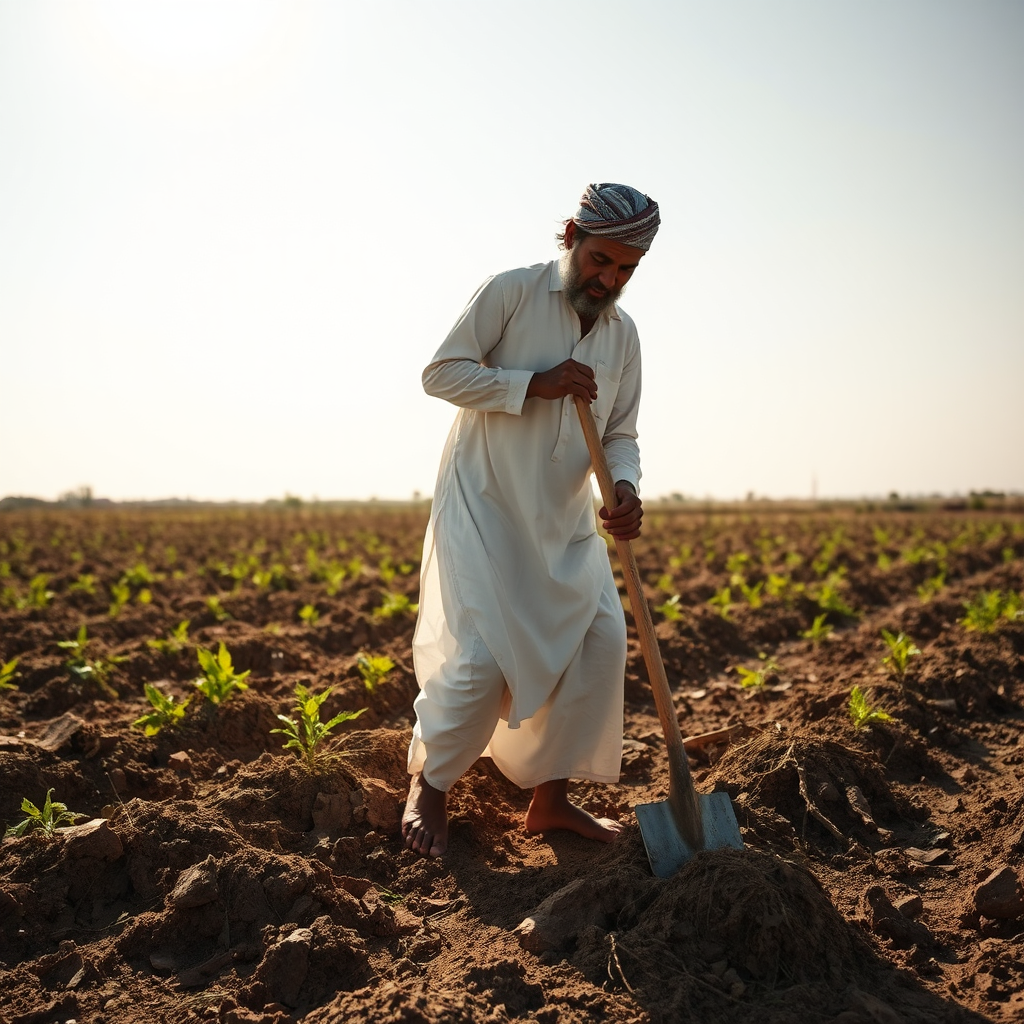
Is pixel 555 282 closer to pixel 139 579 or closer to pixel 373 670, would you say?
pixel 373 670

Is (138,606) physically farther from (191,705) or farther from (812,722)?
(812,722)

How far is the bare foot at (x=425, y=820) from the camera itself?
321 cm

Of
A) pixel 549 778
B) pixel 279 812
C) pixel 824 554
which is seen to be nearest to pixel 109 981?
pixel 279 812

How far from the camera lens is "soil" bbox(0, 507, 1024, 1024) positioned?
233cm

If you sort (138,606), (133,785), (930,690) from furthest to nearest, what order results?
(138,606) < (930,690) < (133,785)

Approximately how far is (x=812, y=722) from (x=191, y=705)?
9.87 feet

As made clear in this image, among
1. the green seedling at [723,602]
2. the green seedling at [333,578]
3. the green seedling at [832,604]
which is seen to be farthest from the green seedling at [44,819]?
the green seedling at [832,604]

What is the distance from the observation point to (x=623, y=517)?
3131 millimetres

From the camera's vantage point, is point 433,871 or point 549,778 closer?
point 433,871

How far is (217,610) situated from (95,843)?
17.1ft

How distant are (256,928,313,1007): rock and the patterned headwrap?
2.31 metres

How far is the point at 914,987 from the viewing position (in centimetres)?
236

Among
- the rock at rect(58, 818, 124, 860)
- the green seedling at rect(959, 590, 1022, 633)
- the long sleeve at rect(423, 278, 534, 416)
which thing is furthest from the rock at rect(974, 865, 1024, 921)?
the green seedling at rect(959, 590, 1022, 633)

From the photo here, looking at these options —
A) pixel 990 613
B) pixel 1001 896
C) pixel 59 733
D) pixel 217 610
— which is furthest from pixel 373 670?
pixel 990 613
